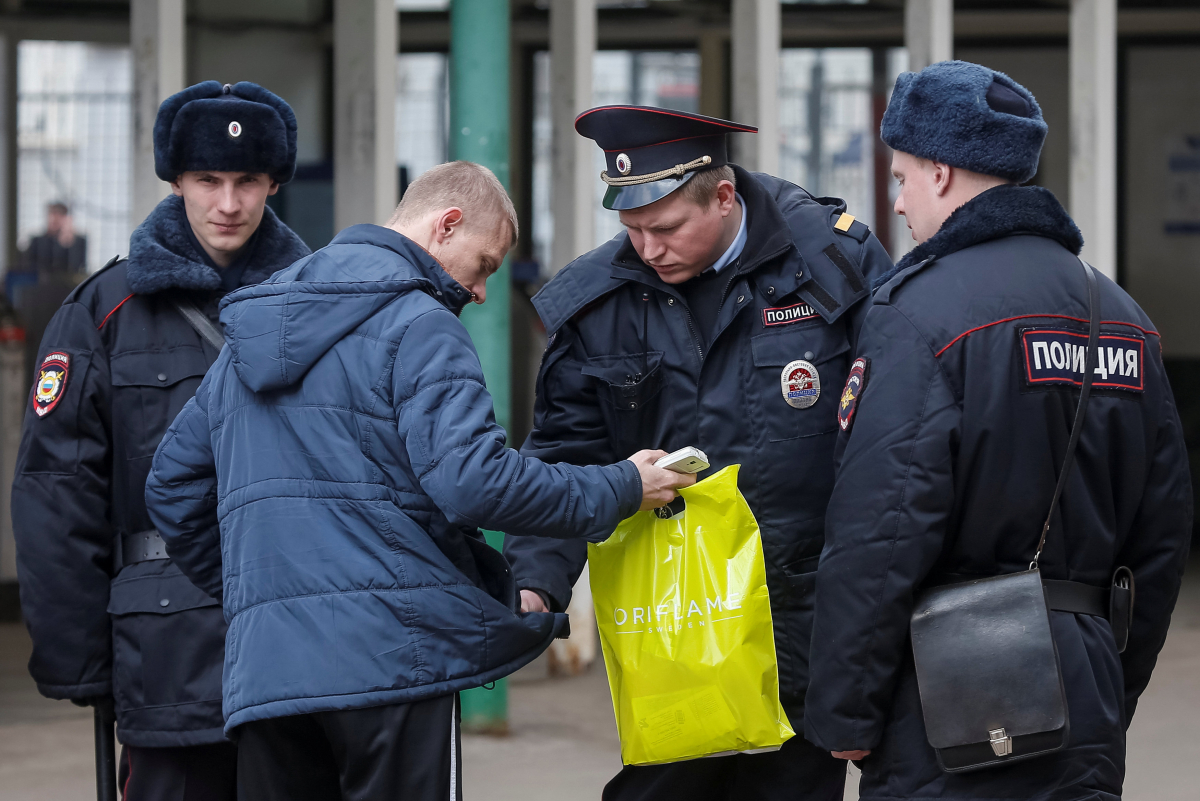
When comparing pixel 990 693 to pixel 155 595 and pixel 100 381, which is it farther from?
pixel 100 381

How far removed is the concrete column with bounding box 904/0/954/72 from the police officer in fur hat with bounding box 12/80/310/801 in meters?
4.02

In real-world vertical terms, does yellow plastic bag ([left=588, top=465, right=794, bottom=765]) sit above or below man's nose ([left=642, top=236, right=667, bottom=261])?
below

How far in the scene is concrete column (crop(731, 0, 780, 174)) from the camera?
5.88m

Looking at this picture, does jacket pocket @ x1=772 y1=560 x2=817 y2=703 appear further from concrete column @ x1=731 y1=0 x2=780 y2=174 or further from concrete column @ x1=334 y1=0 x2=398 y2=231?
concrete column @ x1=731 y1=0 x2=780 y2=174

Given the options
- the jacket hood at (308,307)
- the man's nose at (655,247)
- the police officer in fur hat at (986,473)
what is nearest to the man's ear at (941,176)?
the police officer in fur hat at (986,473)

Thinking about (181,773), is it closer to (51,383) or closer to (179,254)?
(51,383)

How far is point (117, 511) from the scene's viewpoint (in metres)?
2.62

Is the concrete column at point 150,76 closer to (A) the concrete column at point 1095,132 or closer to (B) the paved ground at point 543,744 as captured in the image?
(B) the paved ground at point 543,744

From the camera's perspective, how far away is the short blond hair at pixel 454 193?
2.23 metres

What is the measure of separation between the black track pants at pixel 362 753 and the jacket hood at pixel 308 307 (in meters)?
0.52

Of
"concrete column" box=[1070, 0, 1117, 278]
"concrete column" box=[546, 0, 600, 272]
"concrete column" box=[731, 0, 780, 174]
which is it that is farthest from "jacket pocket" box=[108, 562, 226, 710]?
"concrete column" box=[1070, 0, 1117, 278]

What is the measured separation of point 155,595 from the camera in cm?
255

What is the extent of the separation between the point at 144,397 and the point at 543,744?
269cm

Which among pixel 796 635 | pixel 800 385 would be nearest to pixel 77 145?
pixel 800 385
